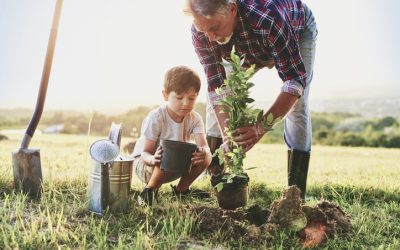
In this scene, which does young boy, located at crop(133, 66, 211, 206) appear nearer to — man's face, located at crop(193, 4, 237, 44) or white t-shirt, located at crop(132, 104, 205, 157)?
Result: white t-shirt, located at crop(132, 104, 205, 157)

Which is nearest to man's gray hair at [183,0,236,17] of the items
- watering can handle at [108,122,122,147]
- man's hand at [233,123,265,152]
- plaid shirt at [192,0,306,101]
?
plaid shirt at [192,0,306,101]

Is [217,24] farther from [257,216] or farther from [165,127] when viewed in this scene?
[257,216]

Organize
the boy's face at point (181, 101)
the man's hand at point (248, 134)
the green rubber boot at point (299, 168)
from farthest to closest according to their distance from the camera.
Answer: the green rubber boot at point (299, 168) → the boy's face at point (181, 101) → the man's hand at point (248, 134)

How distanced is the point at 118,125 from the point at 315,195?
204cm

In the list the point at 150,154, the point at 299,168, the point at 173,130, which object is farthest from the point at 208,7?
the point at 299,168

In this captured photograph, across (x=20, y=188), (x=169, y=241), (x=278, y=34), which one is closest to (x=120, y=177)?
(x=169, y=241)

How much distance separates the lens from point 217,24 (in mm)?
3004

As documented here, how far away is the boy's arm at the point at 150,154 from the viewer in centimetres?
325

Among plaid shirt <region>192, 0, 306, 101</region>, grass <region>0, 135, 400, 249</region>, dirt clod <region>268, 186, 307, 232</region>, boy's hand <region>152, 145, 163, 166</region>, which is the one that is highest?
plaid shirt <region>192, 0, 306, 101</region>

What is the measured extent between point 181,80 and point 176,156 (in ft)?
2.09

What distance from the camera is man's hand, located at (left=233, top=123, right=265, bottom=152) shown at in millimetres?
2941

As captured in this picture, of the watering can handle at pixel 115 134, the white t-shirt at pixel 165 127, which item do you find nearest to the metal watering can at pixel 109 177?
the watering can handle at pixel 115 134

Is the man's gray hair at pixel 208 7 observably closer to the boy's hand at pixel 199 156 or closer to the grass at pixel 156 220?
the boy's hand at pixel 199 156

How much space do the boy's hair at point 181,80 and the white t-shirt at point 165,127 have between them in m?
0.22
